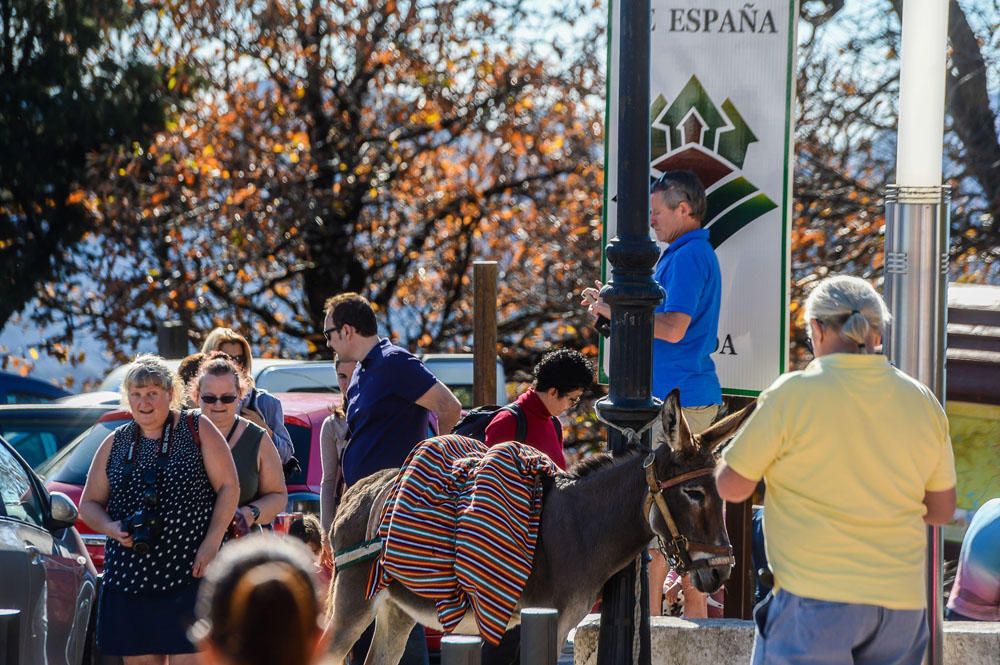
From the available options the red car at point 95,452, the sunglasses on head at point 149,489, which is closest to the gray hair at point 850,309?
the sunglasses on head at point 149,489

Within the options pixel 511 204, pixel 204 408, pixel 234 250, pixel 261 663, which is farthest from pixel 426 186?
pixel 261 663

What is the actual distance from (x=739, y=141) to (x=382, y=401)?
217 cm

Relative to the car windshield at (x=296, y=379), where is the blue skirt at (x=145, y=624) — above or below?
below

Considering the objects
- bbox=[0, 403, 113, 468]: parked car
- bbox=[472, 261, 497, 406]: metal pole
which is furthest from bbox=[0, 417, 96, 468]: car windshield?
bbox=[472, 261, 497, 406]: metal pole

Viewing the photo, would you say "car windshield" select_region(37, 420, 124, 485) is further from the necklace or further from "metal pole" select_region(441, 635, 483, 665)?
"metal pole" select_region(441, 635, 483, 665)

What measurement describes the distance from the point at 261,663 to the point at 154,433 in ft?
14.1

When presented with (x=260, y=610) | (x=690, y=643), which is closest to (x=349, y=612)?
(x=690, y=643)

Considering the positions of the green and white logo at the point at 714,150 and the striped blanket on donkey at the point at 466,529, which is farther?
the green and white logo at the point at 714,150

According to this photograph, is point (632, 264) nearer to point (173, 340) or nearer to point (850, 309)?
point (850, 309)

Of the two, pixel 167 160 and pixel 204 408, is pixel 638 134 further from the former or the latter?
pixel 167 160

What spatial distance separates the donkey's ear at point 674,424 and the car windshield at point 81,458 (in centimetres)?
455

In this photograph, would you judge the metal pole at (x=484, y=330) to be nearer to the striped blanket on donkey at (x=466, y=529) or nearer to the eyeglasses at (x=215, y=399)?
the eyeglasses at (x=215, y=399)

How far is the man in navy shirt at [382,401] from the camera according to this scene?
7.36m

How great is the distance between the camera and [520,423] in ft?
24.0
